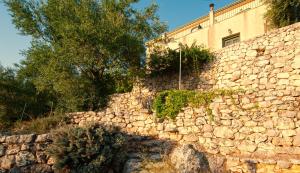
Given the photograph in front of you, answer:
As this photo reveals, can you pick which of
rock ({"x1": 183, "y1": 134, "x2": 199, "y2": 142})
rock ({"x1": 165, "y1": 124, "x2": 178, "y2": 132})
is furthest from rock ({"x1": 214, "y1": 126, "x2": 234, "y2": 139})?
rock ({"x1": 165, "y1": 124, "x2": 178, "y2": 132})

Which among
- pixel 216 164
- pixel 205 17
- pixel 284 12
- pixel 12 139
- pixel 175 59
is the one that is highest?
pixel 205 17

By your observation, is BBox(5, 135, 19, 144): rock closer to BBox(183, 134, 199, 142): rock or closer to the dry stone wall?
the dry stone wall

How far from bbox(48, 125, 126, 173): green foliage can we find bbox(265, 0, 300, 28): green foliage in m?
9.23

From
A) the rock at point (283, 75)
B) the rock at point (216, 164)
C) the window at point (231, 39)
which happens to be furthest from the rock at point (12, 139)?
the window at point (231, 39)

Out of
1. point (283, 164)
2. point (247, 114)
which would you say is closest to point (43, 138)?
point (247, 114)

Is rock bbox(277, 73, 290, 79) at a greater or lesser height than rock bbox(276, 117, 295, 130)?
greater

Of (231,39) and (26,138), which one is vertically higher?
(231,39)

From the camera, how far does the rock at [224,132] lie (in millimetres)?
6579

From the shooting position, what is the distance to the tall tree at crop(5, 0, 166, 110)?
10.2 metres

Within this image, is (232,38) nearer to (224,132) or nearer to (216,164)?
(224,132)

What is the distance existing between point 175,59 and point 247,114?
6143 mm

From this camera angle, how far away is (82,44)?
10289mm

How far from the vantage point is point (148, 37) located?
11859 mm

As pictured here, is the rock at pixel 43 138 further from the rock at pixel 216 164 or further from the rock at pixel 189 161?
the rock at pixel 216 164
